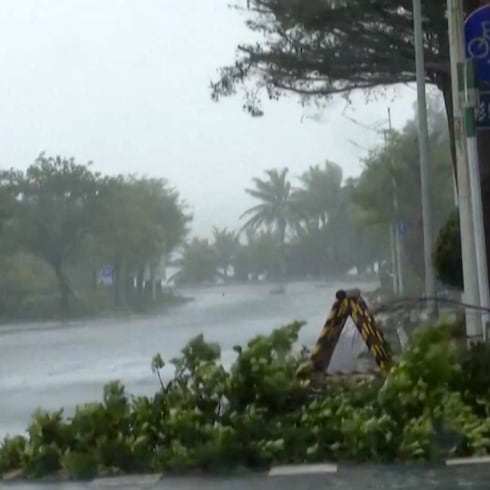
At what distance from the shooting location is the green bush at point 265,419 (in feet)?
31.2

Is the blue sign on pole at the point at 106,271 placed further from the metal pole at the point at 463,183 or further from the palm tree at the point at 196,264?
the metal pole at the point at 463,183

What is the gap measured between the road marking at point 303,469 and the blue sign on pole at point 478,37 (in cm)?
536

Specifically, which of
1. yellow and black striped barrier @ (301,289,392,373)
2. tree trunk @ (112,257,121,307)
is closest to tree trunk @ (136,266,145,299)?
tree trunk @ (112,257,121,307)

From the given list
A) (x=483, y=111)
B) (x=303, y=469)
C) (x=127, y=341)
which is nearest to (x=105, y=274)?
(x=127, y=341)

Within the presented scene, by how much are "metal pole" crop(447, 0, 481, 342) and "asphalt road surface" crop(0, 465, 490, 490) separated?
157 inches

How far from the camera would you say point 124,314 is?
24.8m

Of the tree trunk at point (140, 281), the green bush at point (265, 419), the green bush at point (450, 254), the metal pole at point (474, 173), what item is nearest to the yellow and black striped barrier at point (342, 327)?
the metal pole at point (474, 173)

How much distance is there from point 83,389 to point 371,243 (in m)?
15.5

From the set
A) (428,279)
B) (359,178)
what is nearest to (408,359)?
(428,279)

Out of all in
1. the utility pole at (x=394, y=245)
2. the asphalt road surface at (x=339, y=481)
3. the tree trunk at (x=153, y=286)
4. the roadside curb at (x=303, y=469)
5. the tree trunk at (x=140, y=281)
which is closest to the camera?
the asphalt road surface at (x=339, y=481)

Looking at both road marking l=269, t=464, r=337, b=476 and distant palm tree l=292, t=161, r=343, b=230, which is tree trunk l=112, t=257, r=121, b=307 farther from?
road marking l=269, t=464, r=337, b=476

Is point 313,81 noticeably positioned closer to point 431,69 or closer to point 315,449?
point 431,69

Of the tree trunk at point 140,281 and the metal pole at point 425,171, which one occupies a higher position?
the metal pole at point 425,171

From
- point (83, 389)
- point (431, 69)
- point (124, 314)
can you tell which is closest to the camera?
point (83, 389)
